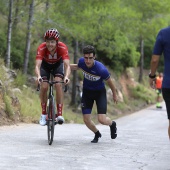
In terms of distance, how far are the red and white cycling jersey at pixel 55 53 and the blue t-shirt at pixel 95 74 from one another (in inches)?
15.3

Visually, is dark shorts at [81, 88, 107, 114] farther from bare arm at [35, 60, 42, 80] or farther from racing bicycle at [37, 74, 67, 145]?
bare arm at [35, 60, 42, 80]

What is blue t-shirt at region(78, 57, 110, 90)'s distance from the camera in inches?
387

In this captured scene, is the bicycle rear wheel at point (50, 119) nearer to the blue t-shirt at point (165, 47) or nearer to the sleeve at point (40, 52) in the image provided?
the sleeve at point (40, 52)

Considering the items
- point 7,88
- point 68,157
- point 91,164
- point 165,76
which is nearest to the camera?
point 165,76

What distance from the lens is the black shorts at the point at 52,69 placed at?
9.90 meters

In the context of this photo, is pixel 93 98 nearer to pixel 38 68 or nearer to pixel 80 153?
pixel 38 68

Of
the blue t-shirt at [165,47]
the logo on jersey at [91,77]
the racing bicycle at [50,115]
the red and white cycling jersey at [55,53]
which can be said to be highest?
the blue t-shirt at [165,47]

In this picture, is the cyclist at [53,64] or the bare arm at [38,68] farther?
the cyclist at [53,64]

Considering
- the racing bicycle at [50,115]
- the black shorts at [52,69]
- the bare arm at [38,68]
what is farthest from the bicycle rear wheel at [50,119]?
the bare arm at [38,68]

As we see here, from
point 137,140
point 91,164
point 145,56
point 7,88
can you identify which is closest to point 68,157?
point 91,164

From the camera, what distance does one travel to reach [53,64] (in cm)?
998

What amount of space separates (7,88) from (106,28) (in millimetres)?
8927

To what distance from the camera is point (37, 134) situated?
37.7 ft

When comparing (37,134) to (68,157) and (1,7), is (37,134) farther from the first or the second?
(1,7)
